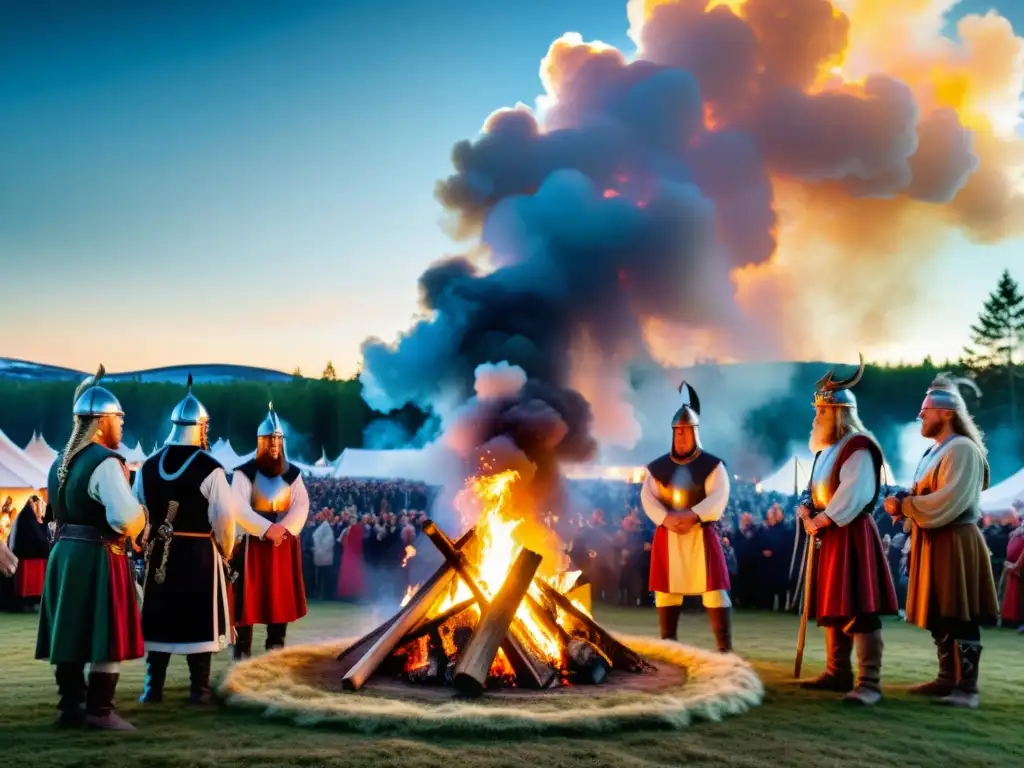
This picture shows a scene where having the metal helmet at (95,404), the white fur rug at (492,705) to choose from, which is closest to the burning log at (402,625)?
the white fur rug at (492,705)

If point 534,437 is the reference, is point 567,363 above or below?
above

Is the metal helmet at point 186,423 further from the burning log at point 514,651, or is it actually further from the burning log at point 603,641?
the burning log at point 603,641

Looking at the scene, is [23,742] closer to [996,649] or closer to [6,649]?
[6,649]

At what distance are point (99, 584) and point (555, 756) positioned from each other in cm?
270

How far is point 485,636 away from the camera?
6.12m

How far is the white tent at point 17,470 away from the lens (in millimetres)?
16906

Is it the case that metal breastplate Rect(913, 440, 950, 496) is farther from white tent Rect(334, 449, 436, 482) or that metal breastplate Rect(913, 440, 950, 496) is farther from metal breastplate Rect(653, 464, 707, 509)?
white tent Rect(334, 449, 436, 482)

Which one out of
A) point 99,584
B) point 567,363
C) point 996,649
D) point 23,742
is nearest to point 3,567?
point 99,584

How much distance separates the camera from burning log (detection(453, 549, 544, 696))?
585cm

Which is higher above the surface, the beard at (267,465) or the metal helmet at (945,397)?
the metal helmet at (945,397)

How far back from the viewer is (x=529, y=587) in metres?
6.67

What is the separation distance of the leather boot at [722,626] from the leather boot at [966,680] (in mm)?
1807

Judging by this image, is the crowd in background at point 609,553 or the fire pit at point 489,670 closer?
the fire pit at point 489,670

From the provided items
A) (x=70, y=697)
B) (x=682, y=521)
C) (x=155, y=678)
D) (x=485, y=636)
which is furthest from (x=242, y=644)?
(x=682, y=521)
